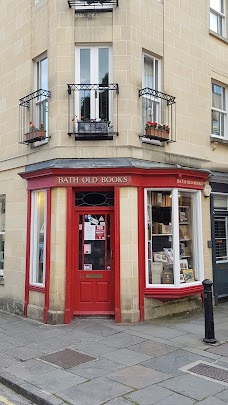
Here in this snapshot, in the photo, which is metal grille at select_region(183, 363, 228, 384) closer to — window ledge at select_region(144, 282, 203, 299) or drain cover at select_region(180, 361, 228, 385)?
drain cover at select_region(180, 361, 228, 385)

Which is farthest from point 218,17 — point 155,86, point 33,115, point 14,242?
point 14,242

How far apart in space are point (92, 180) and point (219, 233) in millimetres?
→ 4547

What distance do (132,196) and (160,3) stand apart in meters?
5.20

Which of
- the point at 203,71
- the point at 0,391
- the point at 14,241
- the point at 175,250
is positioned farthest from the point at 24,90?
the point at 0,391

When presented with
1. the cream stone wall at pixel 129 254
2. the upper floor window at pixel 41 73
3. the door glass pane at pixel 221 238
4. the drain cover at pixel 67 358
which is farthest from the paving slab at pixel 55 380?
the upper floor window at pixel 41 73

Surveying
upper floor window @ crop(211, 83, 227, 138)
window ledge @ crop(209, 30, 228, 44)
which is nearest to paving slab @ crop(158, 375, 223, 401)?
upper floor window @ crop(211, 83, 227, 138)

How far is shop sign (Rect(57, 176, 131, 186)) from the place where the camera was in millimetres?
8812

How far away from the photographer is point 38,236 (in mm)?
9641

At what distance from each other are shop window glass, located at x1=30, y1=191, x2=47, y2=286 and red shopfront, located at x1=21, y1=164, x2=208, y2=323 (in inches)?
4.9

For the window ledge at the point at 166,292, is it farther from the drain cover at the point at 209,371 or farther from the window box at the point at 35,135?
the window box at the point at 35,135

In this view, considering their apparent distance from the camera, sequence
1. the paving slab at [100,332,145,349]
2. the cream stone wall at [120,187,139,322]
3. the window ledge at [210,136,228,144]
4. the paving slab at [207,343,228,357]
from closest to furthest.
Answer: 1. the paving slab at [207,343,228,357]
2. the paving slab at [100,332,145,349]
3. the cream stone wall at [120,187,139,322]
4. the window ledge at [210,136,228,144]

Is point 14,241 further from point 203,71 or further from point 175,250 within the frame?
point 203,71

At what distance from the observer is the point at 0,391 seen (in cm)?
536

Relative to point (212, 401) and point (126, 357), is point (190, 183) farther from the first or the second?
point (212, 401)
